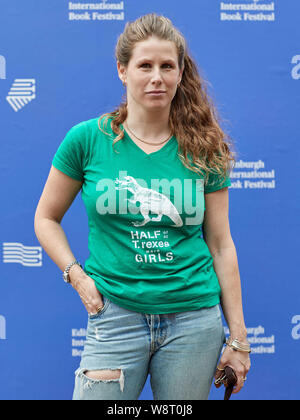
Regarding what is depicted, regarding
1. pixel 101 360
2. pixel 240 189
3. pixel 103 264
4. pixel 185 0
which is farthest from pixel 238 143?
pixel 101 360

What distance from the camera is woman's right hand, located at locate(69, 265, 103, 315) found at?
62.1 inches

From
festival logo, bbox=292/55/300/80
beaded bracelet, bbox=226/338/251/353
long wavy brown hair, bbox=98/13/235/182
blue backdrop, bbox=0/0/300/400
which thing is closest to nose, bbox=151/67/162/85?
long wavy brown hair, bbox=98/13/235/182

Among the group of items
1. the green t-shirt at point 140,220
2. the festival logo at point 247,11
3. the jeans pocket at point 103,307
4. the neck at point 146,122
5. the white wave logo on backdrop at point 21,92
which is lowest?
the jeans pocket at point 103,307

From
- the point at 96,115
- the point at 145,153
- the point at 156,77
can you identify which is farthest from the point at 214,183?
the point at 96,115

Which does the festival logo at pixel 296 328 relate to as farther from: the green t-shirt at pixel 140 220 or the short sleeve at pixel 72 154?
the short sleeve at pixel 72 154

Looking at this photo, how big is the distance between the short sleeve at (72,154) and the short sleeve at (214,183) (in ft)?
1.40

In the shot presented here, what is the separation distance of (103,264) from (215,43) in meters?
1.63

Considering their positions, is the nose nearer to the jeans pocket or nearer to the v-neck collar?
the v-neck collar

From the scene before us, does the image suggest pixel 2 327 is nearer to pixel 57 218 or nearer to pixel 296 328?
pixel 57 218

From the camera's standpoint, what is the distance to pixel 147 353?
1.54 meters

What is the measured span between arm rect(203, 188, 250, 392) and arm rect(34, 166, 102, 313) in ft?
1.49

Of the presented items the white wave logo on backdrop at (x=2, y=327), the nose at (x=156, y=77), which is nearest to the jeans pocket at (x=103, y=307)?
the nose at (x=156, y=77)

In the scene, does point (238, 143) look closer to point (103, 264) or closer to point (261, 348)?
point (261, 348)

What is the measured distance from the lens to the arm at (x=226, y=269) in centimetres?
170
